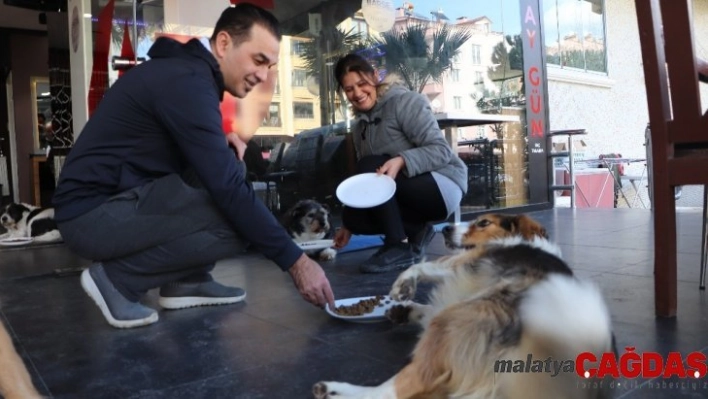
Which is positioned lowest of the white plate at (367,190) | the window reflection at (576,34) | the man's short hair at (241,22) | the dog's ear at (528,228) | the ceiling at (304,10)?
the dog's ear at (528,228)

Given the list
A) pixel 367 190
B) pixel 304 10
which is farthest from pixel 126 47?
pixel 367 190

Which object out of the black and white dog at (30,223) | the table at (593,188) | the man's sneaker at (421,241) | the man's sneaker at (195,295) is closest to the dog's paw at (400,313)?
the man's sneaker at (195,295)

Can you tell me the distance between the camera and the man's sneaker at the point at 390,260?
2.91m

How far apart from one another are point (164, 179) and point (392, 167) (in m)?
1.24

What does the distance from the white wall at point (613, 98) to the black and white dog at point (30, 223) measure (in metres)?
7.32

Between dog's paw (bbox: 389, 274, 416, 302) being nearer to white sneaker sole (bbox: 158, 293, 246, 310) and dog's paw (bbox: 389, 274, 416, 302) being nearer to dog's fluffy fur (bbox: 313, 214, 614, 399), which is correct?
dog's fluffy fur (bbox: 313, 214, 614, 399)

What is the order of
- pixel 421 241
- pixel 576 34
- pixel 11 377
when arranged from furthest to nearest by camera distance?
pixel 576 34
pixel 421 241
pixel 11 377

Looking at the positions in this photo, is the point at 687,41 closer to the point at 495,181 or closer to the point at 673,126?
the point at 673,126

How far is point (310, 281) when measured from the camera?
168cm

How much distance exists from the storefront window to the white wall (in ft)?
9.42

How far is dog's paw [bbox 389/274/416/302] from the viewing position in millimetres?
1913

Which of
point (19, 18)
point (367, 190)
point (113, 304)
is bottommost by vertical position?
point (113, 304)

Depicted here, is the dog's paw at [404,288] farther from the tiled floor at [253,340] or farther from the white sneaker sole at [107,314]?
the white sneaker sole at [107,314]

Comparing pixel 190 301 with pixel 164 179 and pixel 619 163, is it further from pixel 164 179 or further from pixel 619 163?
pixel 619 163
